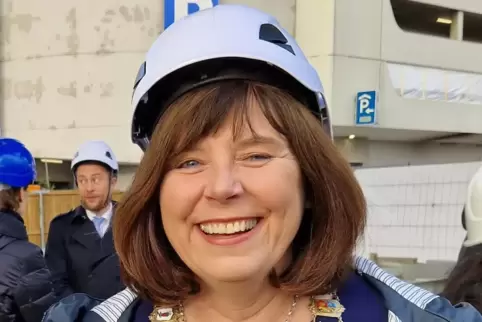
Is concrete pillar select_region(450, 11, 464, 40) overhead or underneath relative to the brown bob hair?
overhead

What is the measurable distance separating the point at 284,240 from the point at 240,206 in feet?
0.46

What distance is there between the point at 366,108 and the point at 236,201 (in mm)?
15553

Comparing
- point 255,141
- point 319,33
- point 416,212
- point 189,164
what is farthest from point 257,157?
point 319,33

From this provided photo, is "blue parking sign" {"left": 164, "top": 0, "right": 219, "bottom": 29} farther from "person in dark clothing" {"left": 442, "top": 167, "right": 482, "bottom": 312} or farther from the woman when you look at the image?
the woman

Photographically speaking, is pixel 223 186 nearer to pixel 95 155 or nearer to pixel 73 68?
pixel 95 155

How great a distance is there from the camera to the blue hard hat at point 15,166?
10.0 feet

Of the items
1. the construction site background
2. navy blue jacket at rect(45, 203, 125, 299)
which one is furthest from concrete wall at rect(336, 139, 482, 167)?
navy blue jacket at rect(45, 203, 125, 299)

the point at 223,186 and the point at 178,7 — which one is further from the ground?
the point at 178,7

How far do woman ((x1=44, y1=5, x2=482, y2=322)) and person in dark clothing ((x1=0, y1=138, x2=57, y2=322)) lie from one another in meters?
1.45

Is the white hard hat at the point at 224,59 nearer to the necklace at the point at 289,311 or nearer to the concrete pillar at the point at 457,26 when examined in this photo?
the necklace at the point at 289,311

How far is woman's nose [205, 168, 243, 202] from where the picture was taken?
1237 millimetres

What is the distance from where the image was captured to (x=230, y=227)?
4.21ft

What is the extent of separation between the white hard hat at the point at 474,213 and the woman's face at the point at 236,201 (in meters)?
1.36

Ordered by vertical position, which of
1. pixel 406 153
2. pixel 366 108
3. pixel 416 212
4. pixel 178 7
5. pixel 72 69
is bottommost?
pixel 416 212
